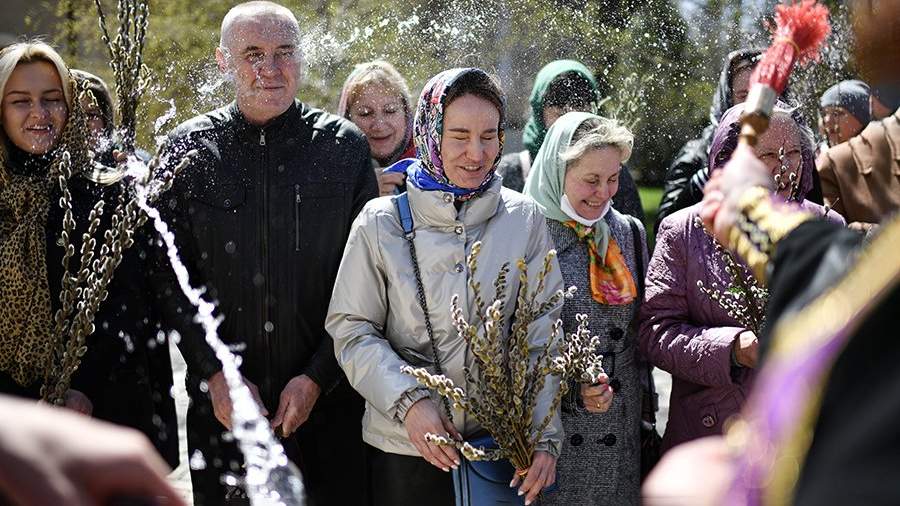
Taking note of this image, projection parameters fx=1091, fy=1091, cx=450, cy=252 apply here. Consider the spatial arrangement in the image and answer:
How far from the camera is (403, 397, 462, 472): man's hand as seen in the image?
11.5ft

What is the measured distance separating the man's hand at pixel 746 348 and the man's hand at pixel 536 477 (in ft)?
2.63

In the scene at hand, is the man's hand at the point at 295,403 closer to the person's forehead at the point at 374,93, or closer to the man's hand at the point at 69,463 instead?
the person's forehead at the point at 374,93

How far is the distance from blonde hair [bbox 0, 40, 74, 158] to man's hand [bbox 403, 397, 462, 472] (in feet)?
6.16

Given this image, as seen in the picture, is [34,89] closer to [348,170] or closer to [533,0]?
[348,170]

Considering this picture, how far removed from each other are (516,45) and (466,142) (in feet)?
10.2

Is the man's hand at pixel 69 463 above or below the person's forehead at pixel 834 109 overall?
below

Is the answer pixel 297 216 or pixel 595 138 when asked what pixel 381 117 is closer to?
pixel 297 216

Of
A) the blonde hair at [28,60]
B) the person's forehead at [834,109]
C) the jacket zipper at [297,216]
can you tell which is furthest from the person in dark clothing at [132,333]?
the person's forehead at [834,109]

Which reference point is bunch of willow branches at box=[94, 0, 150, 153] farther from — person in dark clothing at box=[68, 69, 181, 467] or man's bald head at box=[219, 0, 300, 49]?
man's bald head at box=[219, 0, 300, 49]

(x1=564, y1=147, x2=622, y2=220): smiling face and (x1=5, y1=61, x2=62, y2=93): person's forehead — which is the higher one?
(x1=5, y1=61, x2=62, y2=93): person's forehead

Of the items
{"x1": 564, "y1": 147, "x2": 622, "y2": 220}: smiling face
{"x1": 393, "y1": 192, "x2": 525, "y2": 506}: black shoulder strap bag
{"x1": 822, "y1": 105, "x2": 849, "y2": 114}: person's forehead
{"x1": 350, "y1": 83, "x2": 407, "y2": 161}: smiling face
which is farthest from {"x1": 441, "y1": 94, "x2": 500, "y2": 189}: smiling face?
{"x1": 822, "y1": 105, "x2": 849, "y2": 114}: person's forehead

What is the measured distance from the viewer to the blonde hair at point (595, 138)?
439cm

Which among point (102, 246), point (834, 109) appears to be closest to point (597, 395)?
point (102, 246)

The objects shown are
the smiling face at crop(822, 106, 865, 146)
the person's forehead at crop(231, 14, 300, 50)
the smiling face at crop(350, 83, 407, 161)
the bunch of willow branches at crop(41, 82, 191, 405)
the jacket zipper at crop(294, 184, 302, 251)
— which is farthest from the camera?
the smiling face at crop(822, 106, 865, 146)
